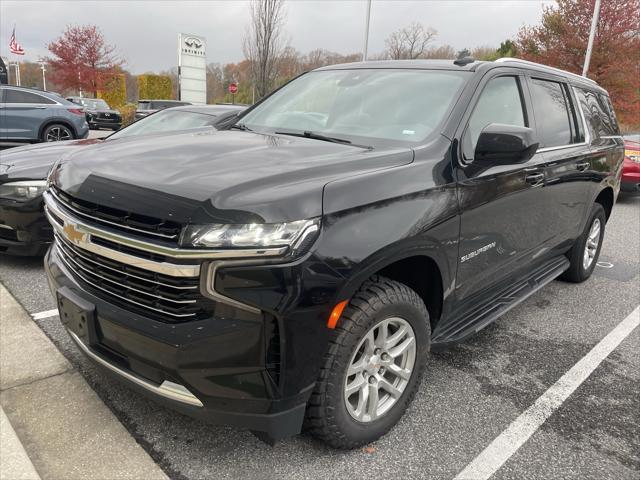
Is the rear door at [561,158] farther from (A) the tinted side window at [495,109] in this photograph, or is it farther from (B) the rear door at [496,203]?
(A) the tinted side window at [495,109]

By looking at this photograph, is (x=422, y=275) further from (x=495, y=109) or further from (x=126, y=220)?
(x=126, y=220)

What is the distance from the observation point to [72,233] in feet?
7.50

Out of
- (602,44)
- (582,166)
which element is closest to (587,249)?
(582,166)

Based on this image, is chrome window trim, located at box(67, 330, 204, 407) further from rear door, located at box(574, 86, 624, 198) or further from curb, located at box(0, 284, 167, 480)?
rear door, located at box(574, 86, 624, 198)

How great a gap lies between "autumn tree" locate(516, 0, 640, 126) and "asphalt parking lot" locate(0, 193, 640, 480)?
19020mm

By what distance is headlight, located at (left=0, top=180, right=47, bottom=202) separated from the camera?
440 cm

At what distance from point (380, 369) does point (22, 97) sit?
12.8 metres

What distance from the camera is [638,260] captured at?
634 centimetres

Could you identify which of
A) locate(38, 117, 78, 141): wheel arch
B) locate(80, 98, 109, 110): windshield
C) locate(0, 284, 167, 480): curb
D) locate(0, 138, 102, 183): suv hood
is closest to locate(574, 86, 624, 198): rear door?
locate(0, 284, 167, 480): curb

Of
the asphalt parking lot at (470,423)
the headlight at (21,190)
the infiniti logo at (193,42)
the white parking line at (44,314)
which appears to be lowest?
the white parking line at (44,314)

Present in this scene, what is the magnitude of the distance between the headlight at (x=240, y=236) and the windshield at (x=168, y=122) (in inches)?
174

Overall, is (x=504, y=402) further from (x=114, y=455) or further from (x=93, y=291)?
(x=93, y=291)

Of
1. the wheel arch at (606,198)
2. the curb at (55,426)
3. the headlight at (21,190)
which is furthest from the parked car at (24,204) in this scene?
the wheel arch at (606,198)

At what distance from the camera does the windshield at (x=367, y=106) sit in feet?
9.55
